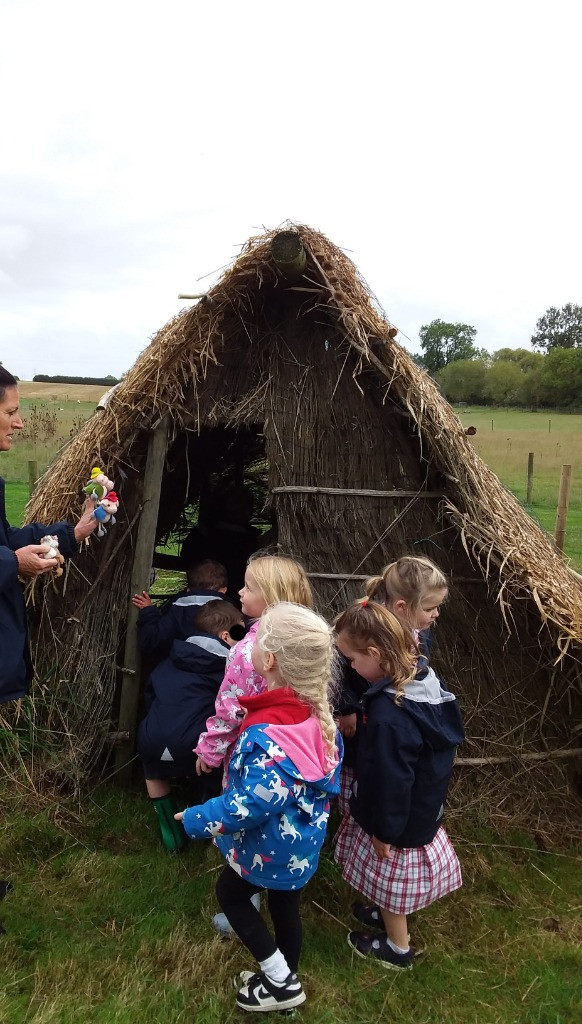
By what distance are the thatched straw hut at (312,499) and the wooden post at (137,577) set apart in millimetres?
12

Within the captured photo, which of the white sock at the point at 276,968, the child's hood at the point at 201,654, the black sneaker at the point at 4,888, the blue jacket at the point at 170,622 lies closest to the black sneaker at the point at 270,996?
the white sock at the point at 276,968

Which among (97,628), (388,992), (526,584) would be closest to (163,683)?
(97,628)

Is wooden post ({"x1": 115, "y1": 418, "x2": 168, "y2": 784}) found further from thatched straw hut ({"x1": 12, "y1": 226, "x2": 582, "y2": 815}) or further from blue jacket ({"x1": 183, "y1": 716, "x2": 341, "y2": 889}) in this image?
blue jacket ({"x1": 183, "y1": 716, "x2": 341, "y2": 889})

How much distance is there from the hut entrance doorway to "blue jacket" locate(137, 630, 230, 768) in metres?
2.06

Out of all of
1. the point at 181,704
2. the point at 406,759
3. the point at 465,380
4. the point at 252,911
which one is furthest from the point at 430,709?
the point at 465,380

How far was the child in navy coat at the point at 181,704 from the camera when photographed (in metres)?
3.38

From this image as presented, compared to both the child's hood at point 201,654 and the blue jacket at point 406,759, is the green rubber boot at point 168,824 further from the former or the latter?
the blue jacket at point 406,759

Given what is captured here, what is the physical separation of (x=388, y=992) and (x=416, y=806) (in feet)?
2.52

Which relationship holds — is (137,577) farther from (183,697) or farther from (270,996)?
(270,996)

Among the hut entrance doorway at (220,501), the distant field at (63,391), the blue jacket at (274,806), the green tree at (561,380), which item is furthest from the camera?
the green tree at (561,380)

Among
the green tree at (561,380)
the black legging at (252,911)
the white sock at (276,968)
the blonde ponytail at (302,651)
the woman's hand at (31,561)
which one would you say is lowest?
the white sock at (276,968)

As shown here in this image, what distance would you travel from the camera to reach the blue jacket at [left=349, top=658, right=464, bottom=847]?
2.61m

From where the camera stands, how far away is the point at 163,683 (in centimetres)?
354

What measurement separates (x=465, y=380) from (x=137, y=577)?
6029 centimetres
